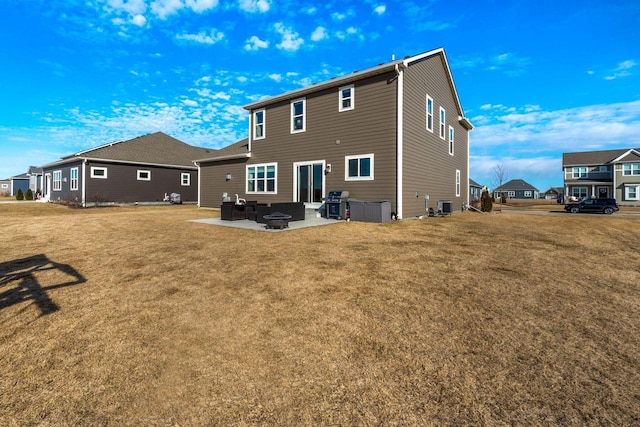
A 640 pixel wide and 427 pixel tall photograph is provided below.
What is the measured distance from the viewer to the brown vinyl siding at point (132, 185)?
22578 mm

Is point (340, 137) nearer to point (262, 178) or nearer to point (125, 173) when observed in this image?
point (262, 178)

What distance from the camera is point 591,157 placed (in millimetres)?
44938

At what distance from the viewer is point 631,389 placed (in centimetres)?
230

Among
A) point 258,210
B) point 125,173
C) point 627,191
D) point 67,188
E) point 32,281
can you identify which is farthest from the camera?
point 627,191

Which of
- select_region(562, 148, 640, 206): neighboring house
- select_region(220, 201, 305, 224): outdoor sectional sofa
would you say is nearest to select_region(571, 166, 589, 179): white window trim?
select_region(562, 148, 640, 206): neighboring house

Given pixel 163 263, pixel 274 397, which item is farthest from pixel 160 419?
pixel 163 263

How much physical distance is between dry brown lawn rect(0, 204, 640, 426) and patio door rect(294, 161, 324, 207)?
9014 mm

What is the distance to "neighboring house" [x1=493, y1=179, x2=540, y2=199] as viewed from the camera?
79.5 metres

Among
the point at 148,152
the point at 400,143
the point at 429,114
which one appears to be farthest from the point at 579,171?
the point at 148,152

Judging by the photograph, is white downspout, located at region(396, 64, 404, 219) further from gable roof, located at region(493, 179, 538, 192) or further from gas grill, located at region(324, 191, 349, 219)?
gable roof, located at region(493, 179, 538, 192)

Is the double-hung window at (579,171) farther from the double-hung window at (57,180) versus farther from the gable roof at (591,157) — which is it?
the double-hung window at (57,180)

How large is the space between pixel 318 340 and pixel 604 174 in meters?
58.8

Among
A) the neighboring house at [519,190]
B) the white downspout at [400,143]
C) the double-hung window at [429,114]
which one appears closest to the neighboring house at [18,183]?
the white downspout at [400,143]

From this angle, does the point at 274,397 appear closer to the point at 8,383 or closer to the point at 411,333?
the point at 411,333
